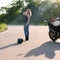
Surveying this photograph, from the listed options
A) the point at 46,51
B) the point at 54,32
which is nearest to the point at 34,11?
the point at 54,32

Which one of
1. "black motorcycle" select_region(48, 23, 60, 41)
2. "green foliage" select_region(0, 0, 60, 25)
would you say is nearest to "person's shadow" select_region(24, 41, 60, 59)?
"black motorcycle" select_region(48, 23, 60, 41)

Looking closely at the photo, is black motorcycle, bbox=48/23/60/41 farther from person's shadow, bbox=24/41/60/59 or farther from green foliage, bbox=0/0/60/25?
green foliage, bbox=0/0/60/25

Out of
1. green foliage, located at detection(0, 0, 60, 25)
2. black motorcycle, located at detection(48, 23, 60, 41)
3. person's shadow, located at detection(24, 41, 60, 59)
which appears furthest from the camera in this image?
Answer: green foliage, located at detection(0, 0, 60, 25)

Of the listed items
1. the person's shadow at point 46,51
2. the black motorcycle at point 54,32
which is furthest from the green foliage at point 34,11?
the person's shadow at point 46,51

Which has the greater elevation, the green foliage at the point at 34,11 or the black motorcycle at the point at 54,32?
the black motorcycle at the point at 54,32

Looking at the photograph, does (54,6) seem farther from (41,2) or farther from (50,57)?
(50,57)

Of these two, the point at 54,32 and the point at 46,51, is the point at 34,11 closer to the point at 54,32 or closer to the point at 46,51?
the point at 54,32

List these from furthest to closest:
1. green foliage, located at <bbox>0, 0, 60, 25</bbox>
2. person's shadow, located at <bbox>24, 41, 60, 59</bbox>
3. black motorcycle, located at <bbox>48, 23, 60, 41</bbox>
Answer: green foliage, located at <bbox>0, 0, 60, 25</bbox>, black motorcycle, located at <bbox>48, 23, 60, 41</bbox>, person's shadow, located at <bbox>24, 41, 60, 59</bbox>

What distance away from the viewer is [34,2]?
57.2 metres

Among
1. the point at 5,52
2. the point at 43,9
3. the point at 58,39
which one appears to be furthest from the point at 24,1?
the point at 5,52

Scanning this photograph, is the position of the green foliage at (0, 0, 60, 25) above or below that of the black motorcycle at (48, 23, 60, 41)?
below

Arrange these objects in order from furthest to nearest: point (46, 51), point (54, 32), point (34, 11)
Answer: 1. point (34, 11)
2. point (54, 32)
3. point (46, 51)

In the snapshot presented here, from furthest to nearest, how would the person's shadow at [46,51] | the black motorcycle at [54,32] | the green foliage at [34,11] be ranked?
the green foliage at [34,11] < the black motorcycle at [54,32] < the person's shadow at [46,51]

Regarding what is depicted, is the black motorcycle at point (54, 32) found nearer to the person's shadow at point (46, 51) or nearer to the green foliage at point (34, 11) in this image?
the person's shadow at point (46, 51)
